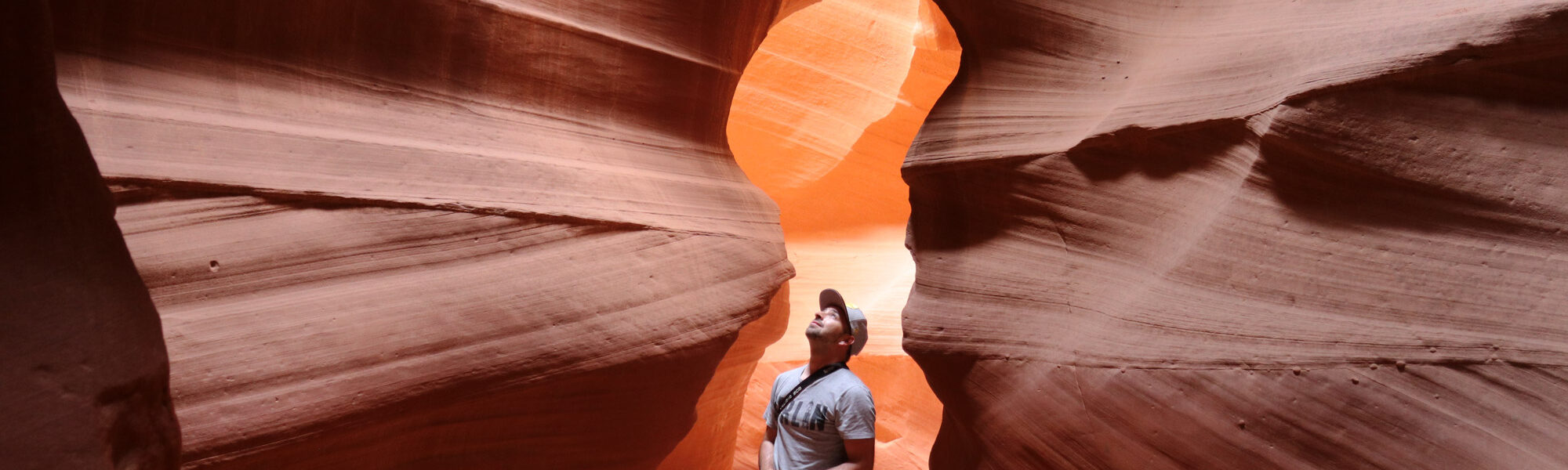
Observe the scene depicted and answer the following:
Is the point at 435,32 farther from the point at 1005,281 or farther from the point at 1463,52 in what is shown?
the point at 1463,52

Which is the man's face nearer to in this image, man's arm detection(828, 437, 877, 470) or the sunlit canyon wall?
the sunlit canyon wall

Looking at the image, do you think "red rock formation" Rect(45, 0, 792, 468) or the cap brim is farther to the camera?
the cap brim

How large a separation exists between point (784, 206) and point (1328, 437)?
5375 mm

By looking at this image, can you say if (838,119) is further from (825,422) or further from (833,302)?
(825,422)

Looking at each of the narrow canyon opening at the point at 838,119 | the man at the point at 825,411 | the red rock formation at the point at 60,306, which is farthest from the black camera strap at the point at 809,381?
the narrow canyon opening at the point at 838,119

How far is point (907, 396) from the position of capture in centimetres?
508

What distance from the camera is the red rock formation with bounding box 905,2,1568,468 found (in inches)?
81.6

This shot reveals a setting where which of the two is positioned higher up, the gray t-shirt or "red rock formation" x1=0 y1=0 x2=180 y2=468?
"red rock formation" x1=0 y1=0 x2=180 y2=468

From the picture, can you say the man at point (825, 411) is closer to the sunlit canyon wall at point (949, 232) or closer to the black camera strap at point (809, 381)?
the black camera strap at point (809, 381)

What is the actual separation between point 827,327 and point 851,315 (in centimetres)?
25

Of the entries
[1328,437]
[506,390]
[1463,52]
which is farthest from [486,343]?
[1463,52]

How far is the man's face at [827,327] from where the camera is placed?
9.06 feet

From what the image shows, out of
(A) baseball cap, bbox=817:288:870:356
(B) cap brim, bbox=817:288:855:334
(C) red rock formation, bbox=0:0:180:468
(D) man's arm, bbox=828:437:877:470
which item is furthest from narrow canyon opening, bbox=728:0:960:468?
(C) red rock formation, bbox=0:0:180:468

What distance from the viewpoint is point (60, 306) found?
129 centimetres
